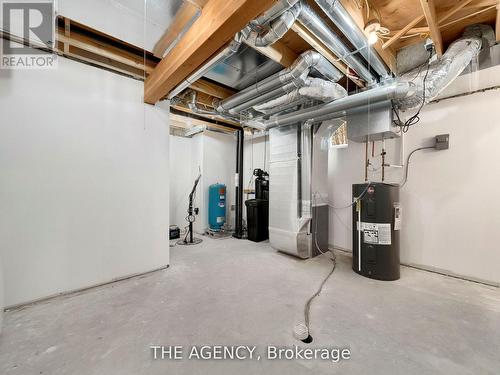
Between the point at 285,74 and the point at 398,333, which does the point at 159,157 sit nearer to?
the point at 285,74

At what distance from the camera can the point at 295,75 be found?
2148 millimetres

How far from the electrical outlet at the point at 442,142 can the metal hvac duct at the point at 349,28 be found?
1.22 m

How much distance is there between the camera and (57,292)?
1991 millimetres

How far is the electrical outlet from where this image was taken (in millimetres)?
2488

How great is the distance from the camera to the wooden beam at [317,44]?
1.77 m

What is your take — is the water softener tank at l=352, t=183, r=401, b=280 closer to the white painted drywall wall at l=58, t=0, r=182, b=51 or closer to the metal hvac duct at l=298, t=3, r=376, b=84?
the metal hvac duct at l=298, t=3, r=376, b=84

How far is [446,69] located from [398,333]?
8.24 feet

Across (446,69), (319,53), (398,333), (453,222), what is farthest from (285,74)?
(453,222)

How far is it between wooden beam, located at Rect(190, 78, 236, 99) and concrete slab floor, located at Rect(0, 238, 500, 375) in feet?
8.23

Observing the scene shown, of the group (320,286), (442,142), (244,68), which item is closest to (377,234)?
(320,286)

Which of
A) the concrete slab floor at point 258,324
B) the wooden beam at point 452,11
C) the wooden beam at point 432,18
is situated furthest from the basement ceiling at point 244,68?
the concrete slab floor at point 258,324

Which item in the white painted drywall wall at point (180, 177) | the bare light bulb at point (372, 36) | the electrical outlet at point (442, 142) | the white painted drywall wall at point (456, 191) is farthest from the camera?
the white painted drywall wall at point (180, 177)

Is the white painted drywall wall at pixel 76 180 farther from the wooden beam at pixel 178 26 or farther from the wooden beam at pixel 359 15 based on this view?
the wooden beam at pixel 359 15

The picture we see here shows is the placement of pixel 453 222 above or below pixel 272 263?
above
